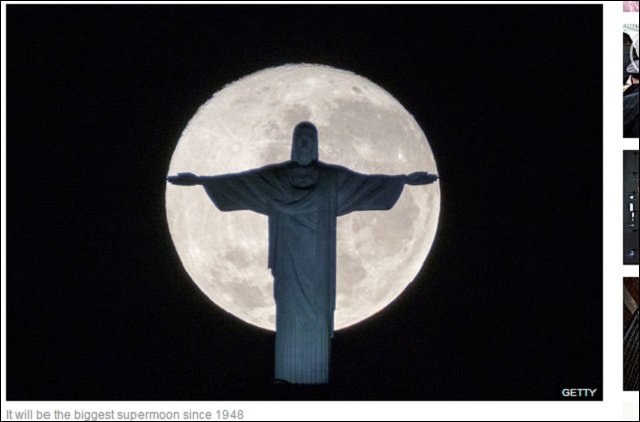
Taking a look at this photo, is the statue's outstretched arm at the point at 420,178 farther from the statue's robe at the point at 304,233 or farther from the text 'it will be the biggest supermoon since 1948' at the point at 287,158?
the text 'it will be the biggest supermoon since 1948' at the point at 287,158

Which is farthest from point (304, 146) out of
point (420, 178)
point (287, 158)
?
point (420, 178)

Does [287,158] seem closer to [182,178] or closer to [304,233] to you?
[304,233]

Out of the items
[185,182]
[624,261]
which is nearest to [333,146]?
[185,182]

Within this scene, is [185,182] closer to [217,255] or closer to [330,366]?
[217,255]

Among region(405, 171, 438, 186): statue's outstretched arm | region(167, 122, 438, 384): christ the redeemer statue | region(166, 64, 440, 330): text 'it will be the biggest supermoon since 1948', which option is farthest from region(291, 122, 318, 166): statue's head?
region(405, 171, 438, 186): statue's outstretched arm

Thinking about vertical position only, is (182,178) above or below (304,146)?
below

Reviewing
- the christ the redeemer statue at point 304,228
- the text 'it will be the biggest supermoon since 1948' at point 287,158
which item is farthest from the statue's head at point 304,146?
the text 'it will be the biggest supermoon since 1948' at point 287,158
